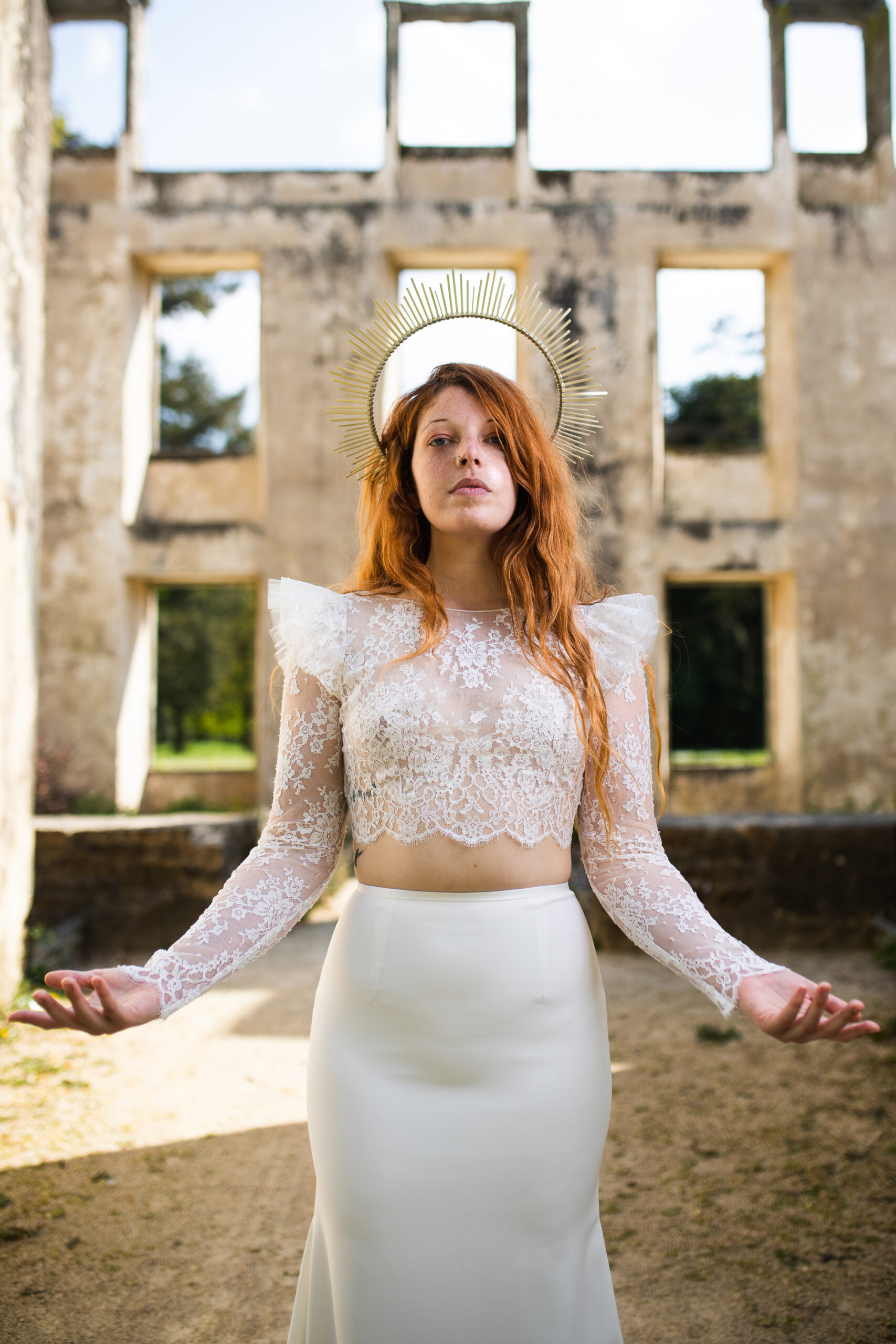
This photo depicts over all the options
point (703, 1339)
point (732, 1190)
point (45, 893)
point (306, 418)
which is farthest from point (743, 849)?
point (306, 418)

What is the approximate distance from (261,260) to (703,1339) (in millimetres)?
9814

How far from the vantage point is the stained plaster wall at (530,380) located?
9.84 m

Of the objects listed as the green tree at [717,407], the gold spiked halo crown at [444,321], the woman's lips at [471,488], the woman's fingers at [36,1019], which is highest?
the green tree at [717,407]

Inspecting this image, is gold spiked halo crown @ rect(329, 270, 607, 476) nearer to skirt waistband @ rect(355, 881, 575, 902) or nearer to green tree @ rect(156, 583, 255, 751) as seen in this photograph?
skirt waistband @ rect(355, 881, 575, 902)

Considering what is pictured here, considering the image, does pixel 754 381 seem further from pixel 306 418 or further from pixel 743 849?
pixel 743 849

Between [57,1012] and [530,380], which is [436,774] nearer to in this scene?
[57,1012]

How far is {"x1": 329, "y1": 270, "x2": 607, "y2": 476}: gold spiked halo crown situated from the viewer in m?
1.97

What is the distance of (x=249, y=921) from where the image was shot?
1.69 m

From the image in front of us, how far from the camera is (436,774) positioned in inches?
67.4

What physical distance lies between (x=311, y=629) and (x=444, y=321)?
2.28ft

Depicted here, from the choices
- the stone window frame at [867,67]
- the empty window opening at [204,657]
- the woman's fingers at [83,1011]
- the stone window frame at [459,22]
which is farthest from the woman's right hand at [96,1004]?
the empty window opening at [204,657]

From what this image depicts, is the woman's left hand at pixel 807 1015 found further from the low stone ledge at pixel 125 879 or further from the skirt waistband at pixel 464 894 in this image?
the low stone ledge at pixel 125 879

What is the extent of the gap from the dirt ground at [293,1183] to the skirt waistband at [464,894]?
0.72 metres

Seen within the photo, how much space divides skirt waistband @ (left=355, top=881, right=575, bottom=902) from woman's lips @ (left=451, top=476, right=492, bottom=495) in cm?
70
